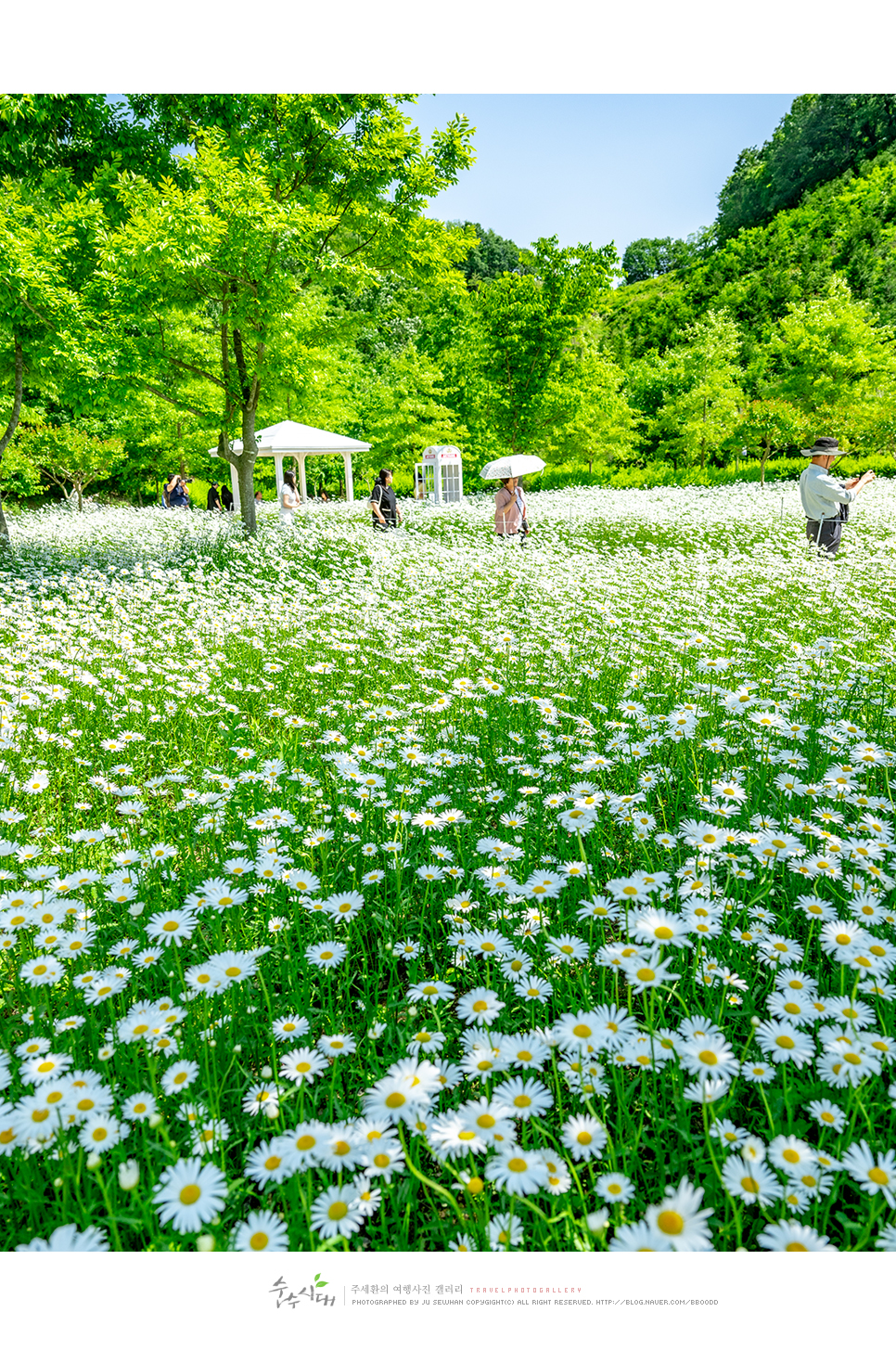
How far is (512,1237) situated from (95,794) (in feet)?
9.45

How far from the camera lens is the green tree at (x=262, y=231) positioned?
28.3ft

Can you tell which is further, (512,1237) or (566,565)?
(566,565)

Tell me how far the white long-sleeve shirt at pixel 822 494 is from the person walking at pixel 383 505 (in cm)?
666

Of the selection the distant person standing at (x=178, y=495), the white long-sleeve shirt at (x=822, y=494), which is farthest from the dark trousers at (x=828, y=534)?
the distant person standing at (x=178, y=495)

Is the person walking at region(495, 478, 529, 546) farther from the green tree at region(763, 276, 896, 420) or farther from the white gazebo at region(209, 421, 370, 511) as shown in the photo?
the green tree at region(763, 276, 896, 420)

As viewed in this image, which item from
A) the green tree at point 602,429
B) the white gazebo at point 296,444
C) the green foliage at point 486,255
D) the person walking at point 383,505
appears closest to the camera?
the green foliage at point 486,255

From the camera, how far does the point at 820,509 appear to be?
844cm

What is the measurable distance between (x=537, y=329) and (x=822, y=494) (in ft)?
41.7

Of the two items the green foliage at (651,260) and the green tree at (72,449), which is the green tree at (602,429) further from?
the green tree at (72,449)

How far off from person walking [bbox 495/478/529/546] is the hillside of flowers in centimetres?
657
